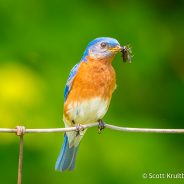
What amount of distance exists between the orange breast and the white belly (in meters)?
0.03

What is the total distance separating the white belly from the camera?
426cm

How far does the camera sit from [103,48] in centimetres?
430

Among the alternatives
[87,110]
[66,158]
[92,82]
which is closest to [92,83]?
[92,82]

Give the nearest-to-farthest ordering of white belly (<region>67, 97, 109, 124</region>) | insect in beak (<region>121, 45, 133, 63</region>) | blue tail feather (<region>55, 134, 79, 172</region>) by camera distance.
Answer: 1. insect in beak (<region>121, 45, 133, 63</region>)
2. blue tail feather (<region>55, 134, 79, 172</region>)
3. white belly (<region>67, 97, 109, 124</region>)

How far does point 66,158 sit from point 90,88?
44 cm

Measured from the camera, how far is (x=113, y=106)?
17.3ft

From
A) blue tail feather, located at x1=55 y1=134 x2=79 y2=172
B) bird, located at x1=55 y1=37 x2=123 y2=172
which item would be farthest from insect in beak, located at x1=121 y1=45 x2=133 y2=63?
blue tail feather, located at x1=55 y1=134 x2=79 y2=172

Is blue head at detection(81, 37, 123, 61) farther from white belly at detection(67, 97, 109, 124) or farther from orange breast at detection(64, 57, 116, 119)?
white belly at detection(67, 97, 109, 124)

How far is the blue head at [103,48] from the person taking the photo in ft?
14.0

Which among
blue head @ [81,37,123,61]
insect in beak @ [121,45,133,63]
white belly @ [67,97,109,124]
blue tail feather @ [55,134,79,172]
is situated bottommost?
blue tail feather @ [55,134,79,172]

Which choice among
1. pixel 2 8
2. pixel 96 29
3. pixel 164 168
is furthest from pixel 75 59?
→ pixel 164 168

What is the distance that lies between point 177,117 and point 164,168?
1.70 feet

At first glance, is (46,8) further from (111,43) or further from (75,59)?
(111,43)

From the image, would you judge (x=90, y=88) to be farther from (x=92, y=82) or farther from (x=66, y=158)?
(x=66, y=158)
